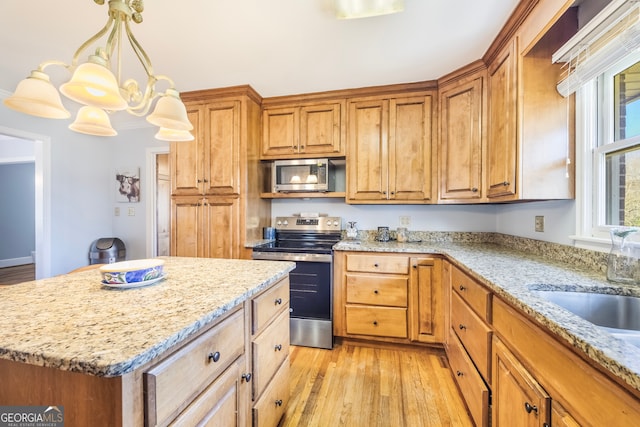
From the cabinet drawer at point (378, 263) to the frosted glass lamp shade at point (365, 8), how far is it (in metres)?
1.70

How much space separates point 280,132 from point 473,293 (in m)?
2.22

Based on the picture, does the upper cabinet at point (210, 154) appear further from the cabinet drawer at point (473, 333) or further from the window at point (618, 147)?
the window at point (618, 147)

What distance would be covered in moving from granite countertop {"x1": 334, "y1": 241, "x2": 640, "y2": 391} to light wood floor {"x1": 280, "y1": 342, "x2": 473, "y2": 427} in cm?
88

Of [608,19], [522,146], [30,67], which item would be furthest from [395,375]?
[30,67]

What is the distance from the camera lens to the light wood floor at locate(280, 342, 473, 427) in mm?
1521

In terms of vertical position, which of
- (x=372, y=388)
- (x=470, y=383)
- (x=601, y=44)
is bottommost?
(x=372, y=388)

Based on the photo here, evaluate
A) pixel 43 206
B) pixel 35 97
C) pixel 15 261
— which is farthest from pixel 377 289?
pixel 15 261

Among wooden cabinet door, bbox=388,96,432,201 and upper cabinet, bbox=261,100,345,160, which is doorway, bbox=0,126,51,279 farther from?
wooden cabinet door, bbox=388,96,432,201

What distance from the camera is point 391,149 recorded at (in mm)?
2494

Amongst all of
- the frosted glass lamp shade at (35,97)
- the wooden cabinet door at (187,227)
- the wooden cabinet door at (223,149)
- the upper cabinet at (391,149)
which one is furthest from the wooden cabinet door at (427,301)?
the frosted glass lamp shade at (35,97)

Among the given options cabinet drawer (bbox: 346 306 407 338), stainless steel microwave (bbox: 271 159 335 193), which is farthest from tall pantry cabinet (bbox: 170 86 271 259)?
cabinet drawer (bbox: 346 306 407 338)

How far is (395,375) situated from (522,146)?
177 cm

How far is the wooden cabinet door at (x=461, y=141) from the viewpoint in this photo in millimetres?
2141

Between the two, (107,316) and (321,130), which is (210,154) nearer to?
(321,130)
